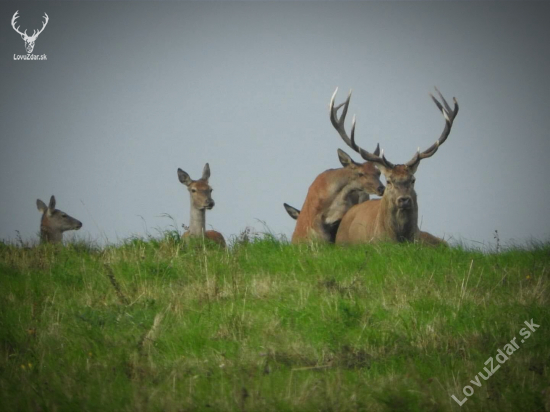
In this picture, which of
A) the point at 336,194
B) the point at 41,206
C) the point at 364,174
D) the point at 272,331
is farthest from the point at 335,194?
the point at 272,331

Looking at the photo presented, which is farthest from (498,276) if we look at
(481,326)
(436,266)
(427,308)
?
(481,326)

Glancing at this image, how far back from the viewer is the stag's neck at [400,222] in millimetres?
12164

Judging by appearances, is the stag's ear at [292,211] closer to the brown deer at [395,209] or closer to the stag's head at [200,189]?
the stag's head at [200,189]

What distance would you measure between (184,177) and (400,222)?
489 centimetres

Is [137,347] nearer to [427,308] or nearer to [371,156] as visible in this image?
[427,308]

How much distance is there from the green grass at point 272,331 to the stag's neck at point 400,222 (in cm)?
224

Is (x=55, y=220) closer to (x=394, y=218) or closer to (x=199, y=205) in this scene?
(x=199, y=205)

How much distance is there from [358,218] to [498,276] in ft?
15.4

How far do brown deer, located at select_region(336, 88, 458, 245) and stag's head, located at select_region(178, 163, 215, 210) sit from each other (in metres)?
2.88

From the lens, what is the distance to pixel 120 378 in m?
5.73

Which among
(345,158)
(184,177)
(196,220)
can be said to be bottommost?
(196,220)

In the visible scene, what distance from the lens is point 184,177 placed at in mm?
15789

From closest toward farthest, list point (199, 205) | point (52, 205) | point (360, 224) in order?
1. point (360, 224)
2. point (199, 205)
3. point (52, 205)

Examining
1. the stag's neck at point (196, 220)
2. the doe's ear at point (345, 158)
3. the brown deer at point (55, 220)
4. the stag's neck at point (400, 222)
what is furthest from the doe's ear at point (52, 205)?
the stag's neck at point (400, 222)
